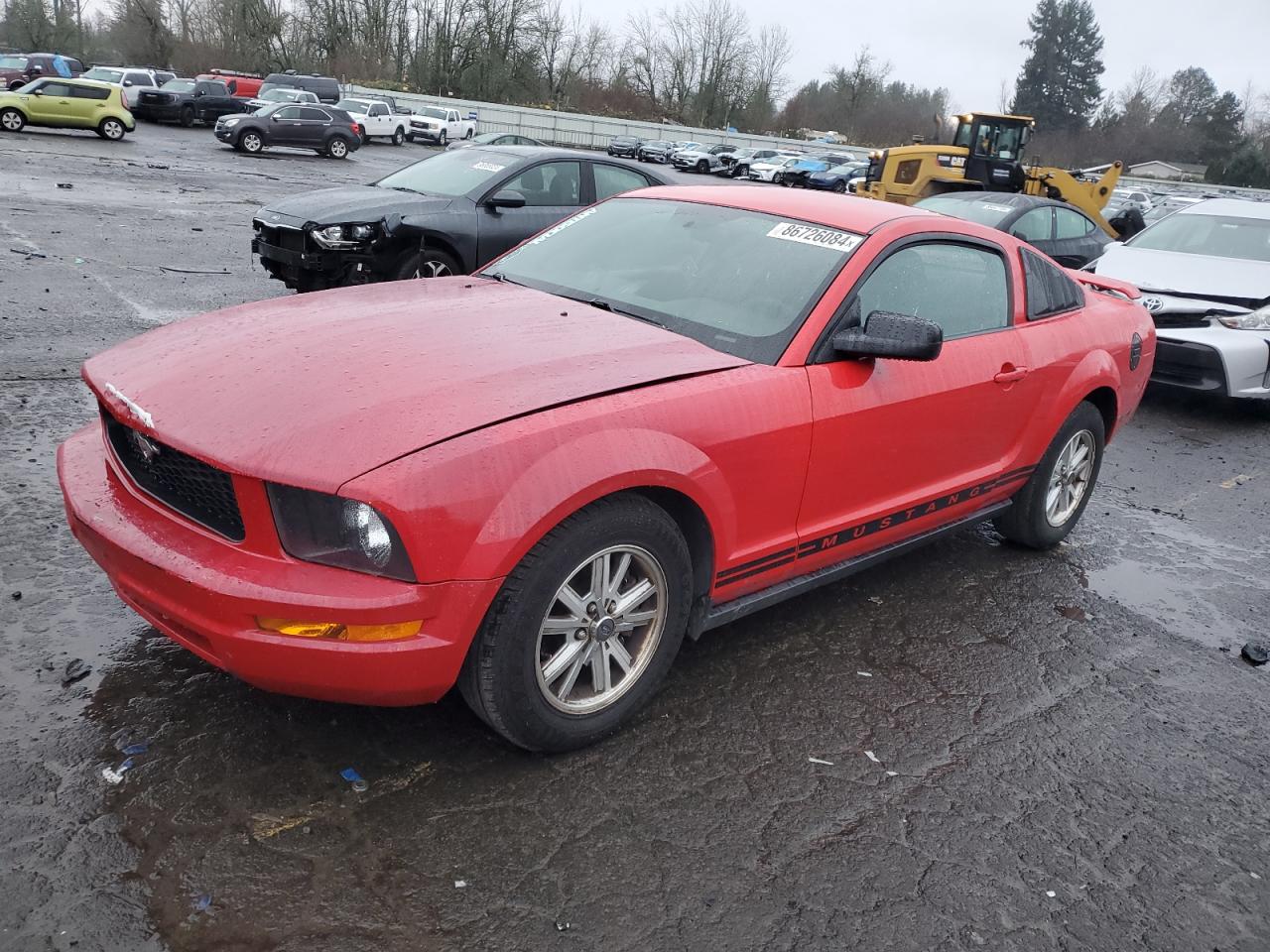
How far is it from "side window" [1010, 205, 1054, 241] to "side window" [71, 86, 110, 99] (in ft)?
84.0

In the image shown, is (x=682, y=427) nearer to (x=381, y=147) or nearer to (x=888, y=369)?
(x=888, y=369)

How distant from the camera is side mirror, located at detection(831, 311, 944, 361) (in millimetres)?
3406

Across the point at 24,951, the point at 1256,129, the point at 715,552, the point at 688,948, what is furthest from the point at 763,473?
the point at 1256,129

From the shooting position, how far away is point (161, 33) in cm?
7288

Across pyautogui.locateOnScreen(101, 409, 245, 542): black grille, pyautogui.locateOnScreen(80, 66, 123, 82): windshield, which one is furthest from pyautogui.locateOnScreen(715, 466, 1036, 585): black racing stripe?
pyautogui.locateOnScreen(80, 66, 123, 82): windshield

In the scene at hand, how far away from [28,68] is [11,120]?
16164 millimetres

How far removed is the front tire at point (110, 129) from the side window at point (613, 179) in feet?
77.7

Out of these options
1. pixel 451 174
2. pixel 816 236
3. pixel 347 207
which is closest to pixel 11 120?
pixel 451 174

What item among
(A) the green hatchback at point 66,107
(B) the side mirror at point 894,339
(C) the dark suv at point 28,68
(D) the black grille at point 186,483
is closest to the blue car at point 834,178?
(A) the green hatchback at point 66,107

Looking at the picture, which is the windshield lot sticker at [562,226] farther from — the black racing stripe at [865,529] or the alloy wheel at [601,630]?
the alloy wheel at [601,630]

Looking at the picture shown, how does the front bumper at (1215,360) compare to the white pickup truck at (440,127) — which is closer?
the front bumper at (1215,360)

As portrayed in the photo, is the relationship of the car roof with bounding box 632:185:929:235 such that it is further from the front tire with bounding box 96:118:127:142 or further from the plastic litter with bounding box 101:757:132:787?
the front tire with bounding box 96:118:127:142

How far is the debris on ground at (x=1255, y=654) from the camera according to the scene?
4199mm

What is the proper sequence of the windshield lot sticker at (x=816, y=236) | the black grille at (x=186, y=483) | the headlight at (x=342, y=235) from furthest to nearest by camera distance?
the headlight at (x=342, y=235) < the windshield lot sticker at (x=816, y=236) < the black grille at (x=186, y=483)
